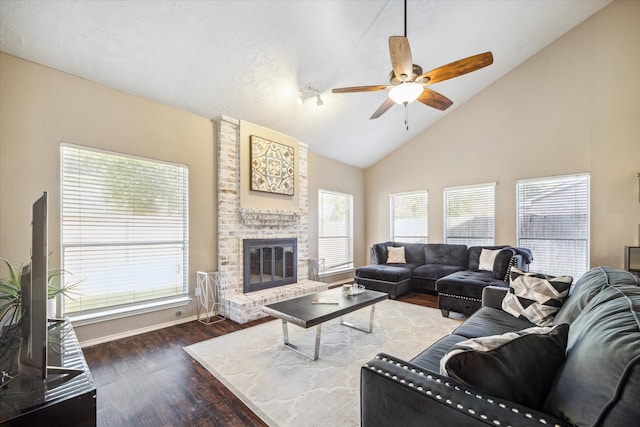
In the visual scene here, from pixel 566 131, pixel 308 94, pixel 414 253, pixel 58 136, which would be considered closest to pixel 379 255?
pixel 414 253

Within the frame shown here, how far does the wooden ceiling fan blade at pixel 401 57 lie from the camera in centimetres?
229

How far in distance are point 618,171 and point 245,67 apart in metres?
5.38

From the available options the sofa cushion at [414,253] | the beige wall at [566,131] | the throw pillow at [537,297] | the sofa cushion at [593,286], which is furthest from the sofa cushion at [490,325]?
the sofa cushion at [414,253]

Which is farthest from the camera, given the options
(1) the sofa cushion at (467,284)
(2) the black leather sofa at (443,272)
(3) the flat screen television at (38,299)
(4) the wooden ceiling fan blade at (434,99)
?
(2) the black leather sofa at (443,272)

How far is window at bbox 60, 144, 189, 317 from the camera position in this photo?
2984 millimetres

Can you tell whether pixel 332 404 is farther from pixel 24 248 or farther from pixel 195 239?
pixel 24 248

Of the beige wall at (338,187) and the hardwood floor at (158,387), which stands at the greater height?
the beige wall at (338,187)

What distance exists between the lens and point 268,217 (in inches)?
180

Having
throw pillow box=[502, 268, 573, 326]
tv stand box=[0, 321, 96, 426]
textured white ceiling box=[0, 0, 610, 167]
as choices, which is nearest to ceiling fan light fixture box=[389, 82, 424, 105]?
textured white ceiling box=[0, 0, 610, 167]

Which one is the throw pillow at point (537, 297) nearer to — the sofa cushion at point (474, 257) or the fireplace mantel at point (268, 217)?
the sofa cushion at point (474, 257)

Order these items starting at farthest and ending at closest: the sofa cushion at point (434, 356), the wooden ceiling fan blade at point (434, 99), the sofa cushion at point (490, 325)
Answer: the wooden ceiling fan blade at point (434, 99), the sofa cushion at point (490, 325), the sofa cushion at point (434, 356)

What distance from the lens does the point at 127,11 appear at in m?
2.48

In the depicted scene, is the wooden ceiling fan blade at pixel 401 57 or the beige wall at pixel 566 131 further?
the beige wall at pixel 566 131

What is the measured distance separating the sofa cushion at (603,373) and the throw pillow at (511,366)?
0.04m
